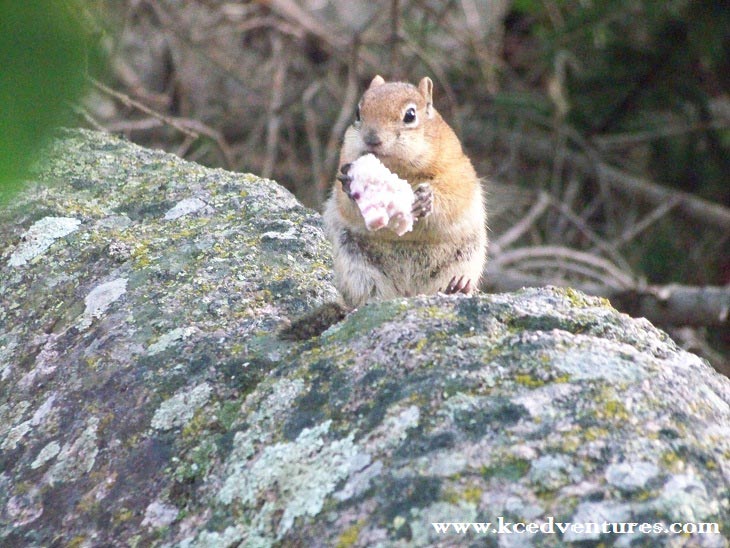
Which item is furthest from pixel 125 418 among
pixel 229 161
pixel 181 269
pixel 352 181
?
pixel 229 161

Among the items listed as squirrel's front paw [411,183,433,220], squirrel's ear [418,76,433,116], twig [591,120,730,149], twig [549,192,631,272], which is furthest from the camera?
twig [591,120,730,149]

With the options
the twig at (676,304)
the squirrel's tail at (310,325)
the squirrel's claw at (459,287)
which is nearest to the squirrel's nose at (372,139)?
the squirrel's claw at (459,287)

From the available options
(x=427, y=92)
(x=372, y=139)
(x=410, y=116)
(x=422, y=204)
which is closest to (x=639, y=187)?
(x=427, y=92)

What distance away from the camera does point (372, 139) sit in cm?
291

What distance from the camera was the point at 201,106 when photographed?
6.58m

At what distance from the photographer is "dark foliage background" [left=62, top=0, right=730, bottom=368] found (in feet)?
18.5

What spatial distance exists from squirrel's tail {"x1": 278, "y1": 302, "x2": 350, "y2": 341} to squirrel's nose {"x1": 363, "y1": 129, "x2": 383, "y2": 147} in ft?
3.03

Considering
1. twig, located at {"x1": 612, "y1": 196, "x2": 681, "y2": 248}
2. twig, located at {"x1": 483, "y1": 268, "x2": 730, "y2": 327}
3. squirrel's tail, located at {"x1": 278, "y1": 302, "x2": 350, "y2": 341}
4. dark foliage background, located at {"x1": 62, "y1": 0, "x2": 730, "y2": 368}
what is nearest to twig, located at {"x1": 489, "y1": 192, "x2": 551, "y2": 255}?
dark foliage background, located at {"x1": 62, "y1": 0, "x2": 730, "y2": 368}

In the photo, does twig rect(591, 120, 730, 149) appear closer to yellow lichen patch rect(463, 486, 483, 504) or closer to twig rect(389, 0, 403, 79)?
twig rect(389, 0, 403, 79)

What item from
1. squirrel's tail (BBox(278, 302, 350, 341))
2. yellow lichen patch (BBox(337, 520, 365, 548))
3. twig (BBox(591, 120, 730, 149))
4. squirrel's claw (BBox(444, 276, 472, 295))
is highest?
twig (BBox(591, 120, 730, 149))

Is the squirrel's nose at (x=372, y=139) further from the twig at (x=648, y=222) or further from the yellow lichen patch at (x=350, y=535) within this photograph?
the twig at (x=648, y=222)

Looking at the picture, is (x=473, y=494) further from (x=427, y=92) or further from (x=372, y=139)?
(x=427, y=92)

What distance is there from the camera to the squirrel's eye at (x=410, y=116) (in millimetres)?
3097

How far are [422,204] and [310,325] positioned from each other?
0.73 m
